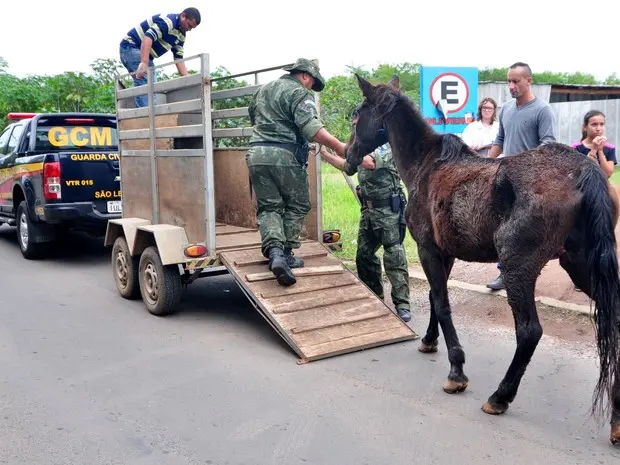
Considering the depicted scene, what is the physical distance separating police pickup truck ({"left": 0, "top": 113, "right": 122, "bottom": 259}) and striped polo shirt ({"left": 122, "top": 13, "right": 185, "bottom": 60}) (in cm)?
169

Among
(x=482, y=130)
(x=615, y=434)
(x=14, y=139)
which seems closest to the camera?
(x=615, y=434)

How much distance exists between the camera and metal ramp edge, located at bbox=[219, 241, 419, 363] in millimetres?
5023

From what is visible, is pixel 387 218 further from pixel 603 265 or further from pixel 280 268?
pixel 603 265

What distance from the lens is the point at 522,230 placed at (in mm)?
3721

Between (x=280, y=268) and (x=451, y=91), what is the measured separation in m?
3.96

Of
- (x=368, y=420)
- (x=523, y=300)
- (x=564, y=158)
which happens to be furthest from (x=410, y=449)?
(x=564, y=158)

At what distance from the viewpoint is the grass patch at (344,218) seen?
8.66 m

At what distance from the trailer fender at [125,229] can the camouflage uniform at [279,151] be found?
1.58 m

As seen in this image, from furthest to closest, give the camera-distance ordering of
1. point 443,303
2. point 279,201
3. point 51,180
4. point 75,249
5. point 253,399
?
point 75,249 → point 51,180 → point 279,201 → point 443,303 → point 253,399

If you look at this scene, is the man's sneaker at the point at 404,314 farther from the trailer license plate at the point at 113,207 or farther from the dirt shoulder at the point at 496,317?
the trailer license plate at the point at 113,207

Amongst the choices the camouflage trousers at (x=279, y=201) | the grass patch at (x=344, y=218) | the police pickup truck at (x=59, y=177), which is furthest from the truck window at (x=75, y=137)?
the camouflage trousers at (x=279, y=201)

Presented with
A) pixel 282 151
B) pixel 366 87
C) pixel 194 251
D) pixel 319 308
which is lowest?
pixel 319 308

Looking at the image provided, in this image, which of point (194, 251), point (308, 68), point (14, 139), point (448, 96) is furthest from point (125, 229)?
point (14, 139)

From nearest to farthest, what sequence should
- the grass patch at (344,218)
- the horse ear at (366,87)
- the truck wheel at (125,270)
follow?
the horse ear at (366,87), the truck wheel at (125,270), the grass patch at (344,218)
